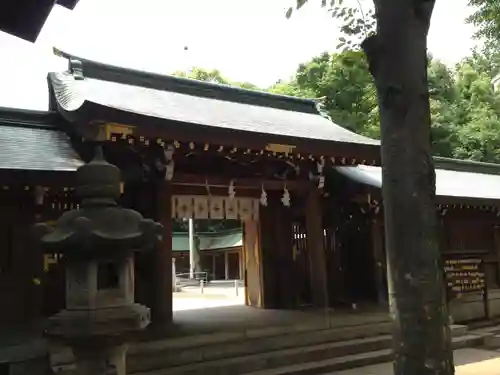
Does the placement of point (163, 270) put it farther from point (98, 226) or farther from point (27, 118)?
A: point (98, 226)

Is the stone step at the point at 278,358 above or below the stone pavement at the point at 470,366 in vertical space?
above

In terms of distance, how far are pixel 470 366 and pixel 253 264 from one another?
5.06m

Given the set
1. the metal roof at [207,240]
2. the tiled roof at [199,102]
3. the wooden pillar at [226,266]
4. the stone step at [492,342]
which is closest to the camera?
the tiled roof at [199,102]

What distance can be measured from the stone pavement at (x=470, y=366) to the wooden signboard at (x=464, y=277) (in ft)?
7.71

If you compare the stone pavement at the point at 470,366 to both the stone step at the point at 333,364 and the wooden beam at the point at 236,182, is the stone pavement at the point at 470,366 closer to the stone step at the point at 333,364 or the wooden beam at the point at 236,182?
the stone step at the point at 333,364

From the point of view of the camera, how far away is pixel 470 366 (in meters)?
7.58

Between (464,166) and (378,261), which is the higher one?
(464,166)

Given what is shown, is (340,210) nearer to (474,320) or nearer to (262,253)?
(262,253)

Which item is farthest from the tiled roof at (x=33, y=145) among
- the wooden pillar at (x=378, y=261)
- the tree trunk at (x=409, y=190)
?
the wooden pillar at (x=378, y=261)

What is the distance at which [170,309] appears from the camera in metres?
7.92

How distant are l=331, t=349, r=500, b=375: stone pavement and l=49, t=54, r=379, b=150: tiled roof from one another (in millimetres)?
3755

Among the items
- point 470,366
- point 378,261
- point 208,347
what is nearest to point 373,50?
point 208,347

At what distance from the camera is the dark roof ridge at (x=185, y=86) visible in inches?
426

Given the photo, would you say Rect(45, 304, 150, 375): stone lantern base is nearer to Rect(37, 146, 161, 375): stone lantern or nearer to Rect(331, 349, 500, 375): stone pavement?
Rect(37, 146, 161, 375): stone lantern
